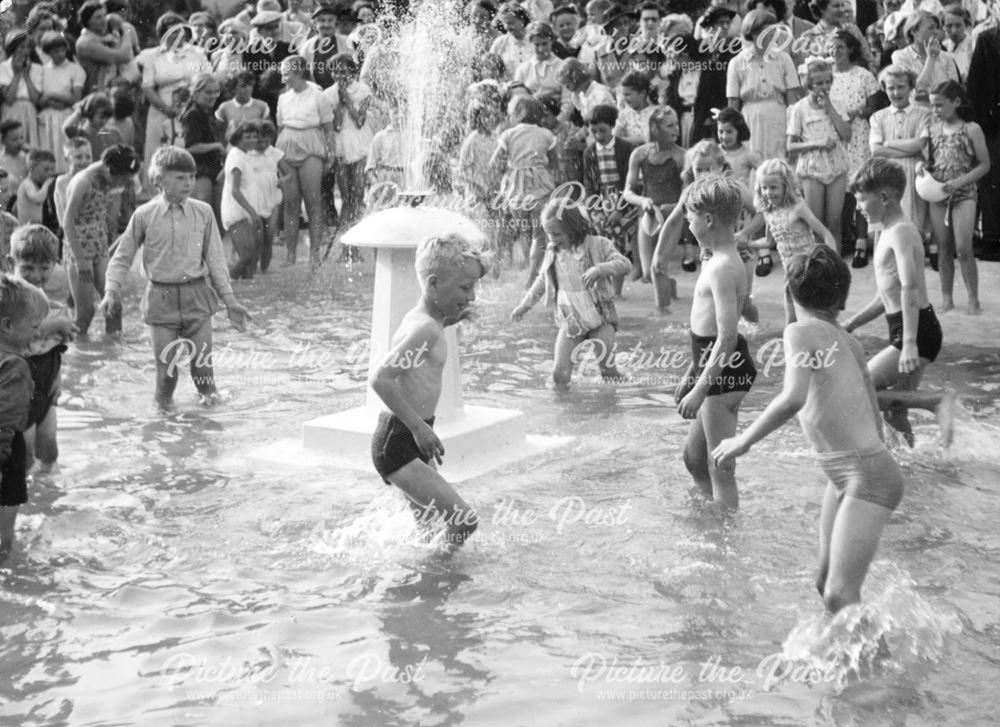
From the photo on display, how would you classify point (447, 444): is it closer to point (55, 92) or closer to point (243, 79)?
point (243, 79)

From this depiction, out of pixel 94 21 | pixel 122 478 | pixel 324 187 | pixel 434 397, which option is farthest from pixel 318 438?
pixel 94 21

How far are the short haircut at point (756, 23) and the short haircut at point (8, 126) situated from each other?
22.5ft

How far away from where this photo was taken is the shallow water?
4.92 m

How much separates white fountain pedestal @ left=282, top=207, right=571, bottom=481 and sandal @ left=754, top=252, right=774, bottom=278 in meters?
5.33

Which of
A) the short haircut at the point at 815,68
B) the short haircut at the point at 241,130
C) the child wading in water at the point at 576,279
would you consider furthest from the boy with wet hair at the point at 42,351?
the short haircut at the point at 815,68

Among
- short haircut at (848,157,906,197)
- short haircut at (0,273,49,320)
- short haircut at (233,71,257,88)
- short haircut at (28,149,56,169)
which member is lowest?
short haircut at (0,273,49,320)

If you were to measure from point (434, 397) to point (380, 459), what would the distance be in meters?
0.34

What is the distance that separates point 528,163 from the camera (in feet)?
41.6

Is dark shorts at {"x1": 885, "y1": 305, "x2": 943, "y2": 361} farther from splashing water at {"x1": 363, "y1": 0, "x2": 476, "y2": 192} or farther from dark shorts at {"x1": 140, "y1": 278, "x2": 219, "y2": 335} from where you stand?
splashing water at {"x1": 363, "y1": 0, "x2": 476, "y2": 192}

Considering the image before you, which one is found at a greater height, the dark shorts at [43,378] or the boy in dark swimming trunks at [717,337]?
the boy in dark swimming trunks at [717,337]

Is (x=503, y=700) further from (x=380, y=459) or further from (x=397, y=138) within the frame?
(x=397, y=138)

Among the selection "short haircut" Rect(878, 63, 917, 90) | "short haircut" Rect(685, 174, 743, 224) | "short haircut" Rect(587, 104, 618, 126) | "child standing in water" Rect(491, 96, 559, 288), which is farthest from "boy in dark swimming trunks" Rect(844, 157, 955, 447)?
"short haircut" Rect(587, 104, 618, 126)

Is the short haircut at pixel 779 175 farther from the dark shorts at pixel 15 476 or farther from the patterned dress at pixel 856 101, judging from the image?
the dark shorts at pixel 15 476

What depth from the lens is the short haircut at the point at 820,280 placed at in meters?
5.20
